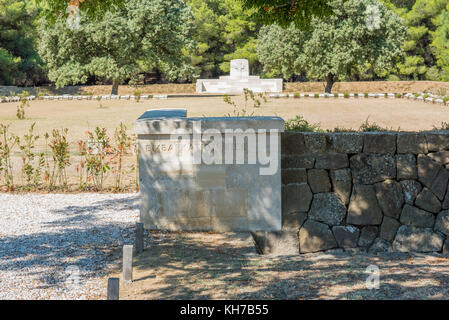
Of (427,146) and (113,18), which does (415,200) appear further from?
(113,18)

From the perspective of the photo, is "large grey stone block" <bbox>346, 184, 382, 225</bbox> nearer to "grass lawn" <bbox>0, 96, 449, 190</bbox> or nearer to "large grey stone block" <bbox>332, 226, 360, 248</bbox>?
"large grey stone block" <bbox>332, 226, 360, 248</bbox>

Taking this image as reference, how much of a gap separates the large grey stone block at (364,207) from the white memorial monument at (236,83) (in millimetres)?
34737

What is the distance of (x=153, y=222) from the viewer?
690cm

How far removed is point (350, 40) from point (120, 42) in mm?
14742

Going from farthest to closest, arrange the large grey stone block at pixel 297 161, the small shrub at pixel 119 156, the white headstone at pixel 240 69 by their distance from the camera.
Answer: the white headstone at pixel 240 69, the small shrub at pixel 119 156, the large grey stone block at pixel 297 161

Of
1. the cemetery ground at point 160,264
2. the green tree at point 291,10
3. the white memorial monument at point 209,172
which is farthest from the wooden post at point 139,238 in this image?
the green tree at point 291,10

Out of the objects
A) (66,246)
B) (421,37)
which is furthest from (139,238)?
(421,37)

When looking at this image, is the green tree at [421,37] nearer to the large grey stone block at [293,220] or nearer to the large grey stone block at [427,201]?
the large grey stone block at [427,201]

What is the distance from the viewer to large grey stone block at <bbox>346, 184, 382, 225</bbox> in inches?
299

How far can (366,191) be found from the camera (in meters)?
7.61

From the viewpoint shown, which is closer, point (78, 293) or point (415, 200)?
point (78, 293)

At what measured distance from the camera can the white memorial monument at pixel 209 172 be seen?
673cm
